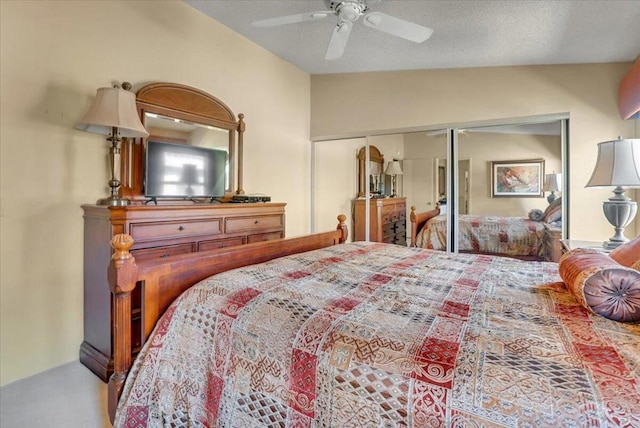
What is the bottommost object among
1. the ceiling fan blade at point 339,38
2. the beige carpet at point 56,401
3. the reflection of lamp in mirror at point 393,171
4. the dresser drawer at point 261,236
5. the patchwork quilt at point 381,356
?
the beige carpet at point 56,401

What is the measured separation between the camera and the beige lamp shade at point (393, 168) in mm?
4059

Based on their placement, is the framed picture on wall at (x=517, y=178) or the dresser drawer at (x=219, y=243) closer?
the dresser drawer at (x=219, y=243)

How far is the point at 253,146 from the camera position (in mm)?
3584

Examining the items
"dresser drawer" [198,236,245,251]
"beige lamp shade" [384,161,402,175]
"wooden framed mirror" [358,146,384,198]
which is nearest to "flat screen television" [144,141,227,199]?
"dresser drawer" [198,236,245,251]

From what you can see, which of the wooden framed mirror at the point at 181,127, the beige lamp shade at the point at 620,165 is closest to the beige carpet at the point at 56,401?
the wooden framed mirror at the point at 181,127

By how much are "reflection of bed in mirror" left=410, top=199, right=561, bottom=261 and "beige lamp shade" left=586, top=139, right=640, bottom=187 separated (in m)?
1.02

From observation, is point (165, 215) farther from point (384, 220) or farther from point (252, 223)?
point (384, 220)

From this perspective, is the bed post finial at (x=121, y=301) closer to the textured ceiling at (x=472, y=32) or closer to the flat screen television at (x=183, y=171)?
the flat screen television at (x=183, y=171)

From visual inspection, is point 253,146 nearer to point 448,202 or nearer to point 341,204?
point 341,204

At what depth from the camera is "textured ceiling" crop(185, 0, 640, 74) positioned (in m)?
2.38

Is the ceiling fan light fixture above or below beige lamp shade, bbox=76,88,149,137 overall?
above

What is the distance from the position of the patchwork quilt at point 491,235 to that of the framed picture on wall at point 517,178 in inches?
10.5

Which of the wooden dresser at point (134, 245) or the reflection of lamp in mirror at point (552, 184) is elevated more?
the reflection of lamp in mirror at point (552, 184)

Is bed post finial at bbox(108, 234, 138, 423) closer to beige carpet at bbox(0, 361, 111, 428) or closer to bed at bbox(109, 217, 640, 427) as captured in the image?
bed at bbox(109, 217, 640, 427)
